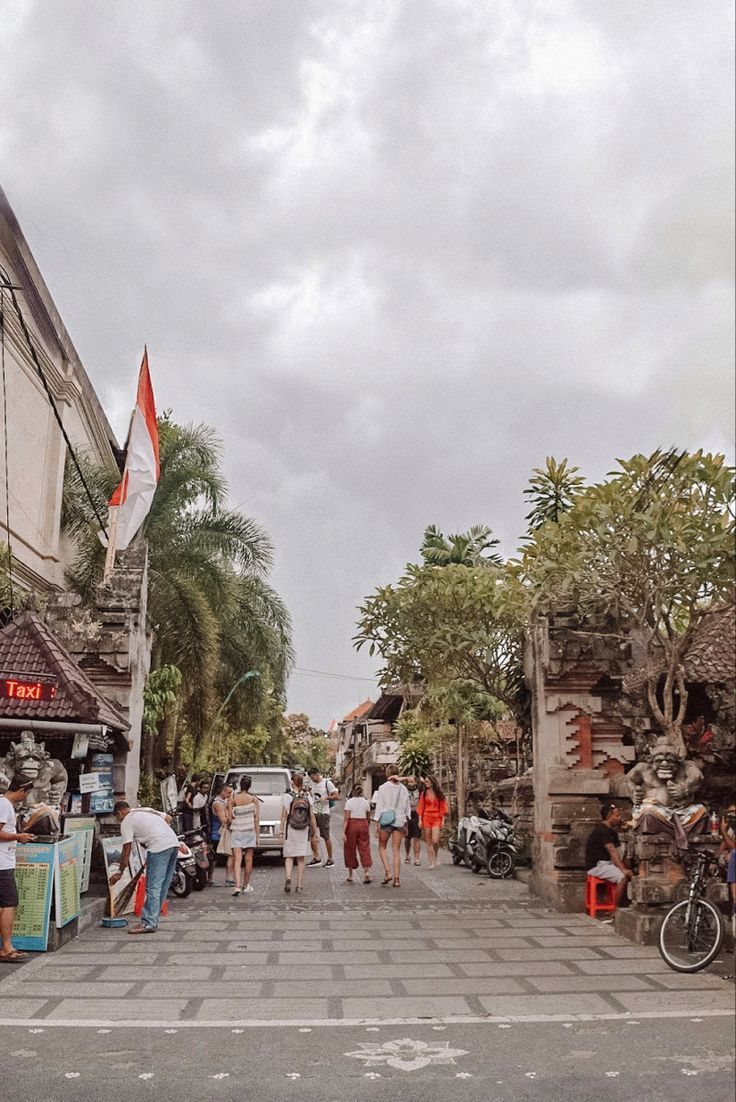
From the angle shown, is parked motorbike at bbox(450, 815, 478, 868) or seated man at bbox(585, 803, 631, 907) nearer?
seated man at bbox(585, 803, 631, 907)

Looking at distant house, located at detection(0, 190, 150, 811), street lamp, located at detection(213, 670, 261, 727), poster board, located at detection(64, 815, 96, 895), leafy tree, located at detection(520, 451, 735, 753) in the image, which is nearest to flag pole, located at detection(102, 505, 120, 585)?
distant house, located at detection(0, 190, 150, 811)

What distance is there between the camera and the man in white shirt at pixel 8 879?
332 inches

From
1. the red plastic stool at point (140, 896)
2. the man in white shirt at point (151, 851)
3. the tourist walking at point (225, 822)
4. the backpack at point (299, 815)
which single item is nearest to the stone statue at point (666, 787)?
the man in white shirt at point (151, 851)

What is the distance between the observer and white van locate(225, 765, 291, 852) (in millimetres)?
18750

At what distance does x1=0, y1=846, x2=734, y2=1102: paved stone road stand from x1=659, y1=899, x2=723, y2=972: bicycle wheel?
6.8 inches

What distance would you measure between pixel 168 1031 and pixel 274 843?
41.6 ft

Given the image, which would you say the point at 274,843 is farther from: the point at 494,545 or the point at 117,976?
the point at 494,545

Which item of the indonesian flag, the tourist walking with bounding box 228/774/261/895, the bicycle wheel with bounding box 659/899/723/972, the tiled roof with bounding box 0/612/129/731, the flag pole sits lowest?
the bicycle wheel with bounding box 659/899/723/972

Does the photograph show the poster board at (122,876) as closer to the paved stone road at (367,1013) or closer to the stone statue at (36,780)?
the paved stone road at (367,1013)

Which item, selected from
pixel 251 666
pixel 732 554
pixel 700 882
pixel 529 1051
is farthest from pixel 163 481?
pixel 732 554

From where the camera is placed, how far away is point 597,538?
30.9 feet

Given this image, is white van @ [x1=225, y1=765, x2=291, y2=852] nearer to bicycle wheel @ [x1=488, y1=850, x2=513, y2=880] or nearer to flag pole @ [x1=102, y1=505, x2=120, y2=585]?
bicycle wheel @ [x1=488, y1=850, x2=513, y2=880]

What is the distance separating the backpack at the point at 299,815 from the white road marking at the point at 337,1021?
23.8 feet

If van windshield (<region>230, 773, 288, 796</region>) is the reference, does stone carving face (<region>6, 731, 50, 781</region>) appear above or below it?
above
